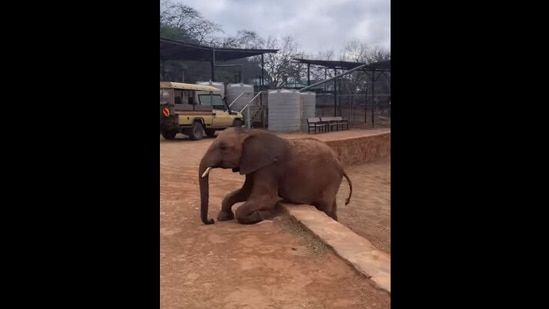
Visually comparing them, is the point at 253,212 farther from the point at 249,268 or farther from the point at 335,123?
the point at 335,123

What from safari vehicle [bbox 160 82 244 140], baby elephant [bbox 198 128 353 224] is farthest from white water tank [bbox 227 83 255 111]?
baby elephant [bbox 198 128 353 224]

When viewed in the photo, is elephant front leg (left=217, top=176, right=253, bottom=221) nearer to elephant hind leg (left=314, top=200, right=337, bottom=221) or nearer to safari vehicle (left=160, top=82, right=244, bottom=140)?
elephant hind leg (left=314, top=200, right=337, bottom=221)

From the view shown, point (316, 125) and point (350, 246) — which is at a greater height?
point (316, 125)

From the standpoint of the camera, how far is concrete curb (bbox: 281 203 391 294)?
3452mm

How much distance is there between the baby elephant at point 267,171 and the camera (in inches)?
216

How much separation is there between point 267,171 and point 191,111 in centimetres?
1055

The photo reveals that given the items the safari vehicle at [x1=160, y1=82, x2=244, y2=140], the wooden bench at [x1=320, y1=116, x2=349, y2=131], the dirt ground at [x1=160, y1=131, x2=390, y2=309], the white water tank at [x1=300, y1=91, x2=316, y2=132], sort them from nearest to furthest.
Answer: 1. the dirt ground at [x1=160, y1=131, x2=390, y2=309]
2. the safari vehicle at [x1=160, y1=82, x2=244, y2=140]
3. the wooden bench at [x1=320, y1=116, x2=349, y2=131]
4. the white water tank at [x1=300, y1=91, x2=316, y2=132]

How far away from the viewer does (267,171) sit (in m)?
5.68

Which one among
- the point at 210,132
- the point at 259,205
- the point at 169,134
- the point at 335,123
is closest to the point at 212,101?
the point at 210,132

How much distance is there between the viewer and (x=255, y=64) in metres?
37.9

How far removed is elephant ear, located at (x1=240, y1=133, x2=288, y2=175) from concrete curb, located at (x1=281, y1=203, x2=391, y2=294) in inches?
25.1

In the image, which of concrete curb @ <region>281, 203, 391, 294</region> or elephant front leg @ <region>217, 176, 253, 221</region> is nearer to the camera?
concrete curb @ <region>281, 203, 391, 294</region>

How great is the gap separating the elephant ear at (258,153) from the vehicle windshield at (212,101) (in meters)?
11.6
